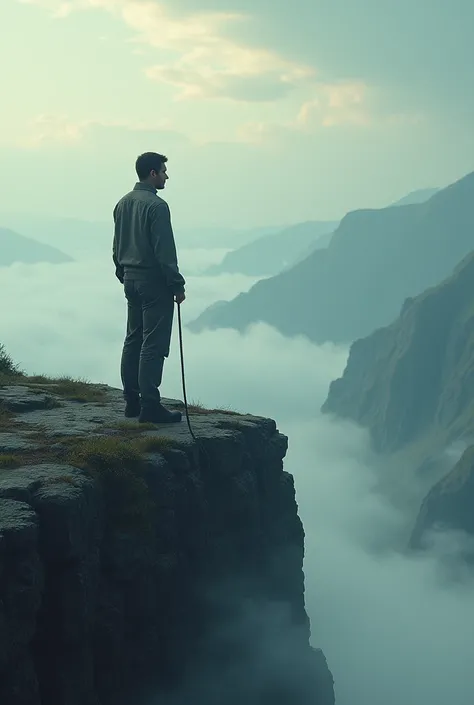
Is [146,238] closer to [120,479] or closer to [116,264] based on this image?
[116,264]

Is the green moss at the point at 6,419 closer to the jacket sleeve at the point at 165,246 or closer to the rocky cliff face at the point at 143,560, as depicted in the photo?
the rocky cliff face at the point at 143,560

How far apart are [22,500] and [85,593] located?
1384 mm

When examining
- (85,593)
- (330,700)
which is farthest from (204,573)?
(330,700)

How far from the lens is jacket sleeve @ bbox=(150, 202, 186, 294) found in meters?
14.7

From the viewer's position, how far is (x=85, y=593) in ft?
33.0

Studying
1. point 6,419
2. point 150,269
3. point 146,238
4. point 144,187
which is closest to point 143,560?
point 6,419

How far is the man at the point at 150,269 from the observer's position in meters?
14.7

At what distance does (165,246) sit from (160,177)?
1594 millimetres

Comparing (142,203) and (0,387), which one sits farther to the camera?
(0,387)

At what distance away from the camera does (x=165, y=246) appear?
14648 mm

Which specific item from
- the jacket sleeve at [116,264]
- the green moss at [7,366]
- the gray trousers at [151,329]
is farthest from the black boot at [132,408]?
the green moss at [7,366]

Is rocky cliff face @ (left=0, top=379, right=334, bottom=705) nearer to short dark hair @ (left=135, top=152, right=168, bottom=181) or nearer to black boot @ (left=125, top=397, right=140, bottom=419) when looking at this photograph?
black boot @ (left=125, top=397, right=140, bottom=419)

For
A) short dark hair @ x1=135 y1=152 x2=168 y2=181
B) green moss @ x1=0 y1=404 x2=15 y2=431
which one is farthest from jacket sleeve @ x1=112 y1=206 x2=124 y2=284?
green moss @ x1=0 y1=404 x2=15 y2=431

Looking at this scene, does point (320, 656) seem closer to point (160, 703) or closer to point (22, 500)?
point (160, 703)
